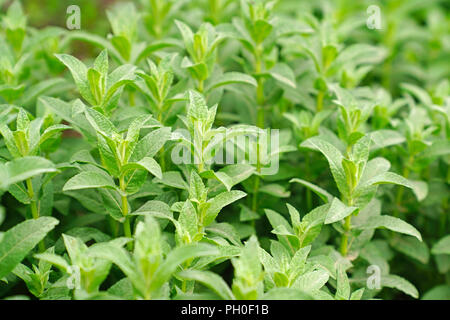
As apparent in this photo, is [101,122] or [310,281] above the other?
[101,122]

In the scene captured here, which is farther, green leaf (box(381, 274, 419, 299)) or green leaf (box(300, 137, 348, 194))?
green leaf (box(381, 274, 419, 299))

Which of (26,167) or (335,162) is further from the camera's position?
(335,162)

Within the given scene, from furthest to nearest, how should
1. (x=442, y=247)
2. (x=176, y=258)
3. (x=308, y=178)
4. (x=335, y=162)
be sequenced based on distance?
(x=308, y=178)
(x=442, y=247)
(x=335, y=162)
(x=176, y=258)

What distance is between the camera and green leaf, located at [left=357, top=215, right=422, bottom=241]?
1614mm

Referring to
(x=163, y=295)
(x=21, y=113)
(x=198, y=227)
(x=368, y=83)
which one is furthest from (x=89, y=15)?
(x=163, y=295)

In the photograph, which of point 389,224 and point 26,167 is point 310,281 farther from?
point 26,167

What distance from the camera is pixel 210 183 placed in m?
1.74

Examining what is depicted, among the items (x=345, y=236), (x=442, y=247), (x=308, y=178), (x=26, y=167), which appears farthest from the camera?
(x=308, y=178)

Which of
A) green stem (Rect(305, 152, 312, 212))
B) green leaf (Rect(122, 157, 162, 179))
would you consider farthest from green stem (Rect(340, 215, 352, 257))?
green leaf (Rect(122, 157, 162, 179))

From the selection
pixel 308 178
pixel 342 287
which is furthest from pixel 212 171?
pixel 308 178

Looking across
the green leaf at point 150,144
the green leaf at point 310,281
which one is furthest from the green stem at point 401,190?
the green leaf at point 150,144

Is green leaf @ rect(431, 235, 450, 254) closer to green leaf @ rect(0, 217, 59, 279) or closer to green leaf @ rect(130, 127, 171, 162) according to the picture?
green leaf @ rect(130, 127, 171, 162)

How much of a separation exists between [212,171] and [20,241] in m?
0.56

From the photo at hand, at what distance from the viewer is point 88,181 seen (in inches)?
57.0
